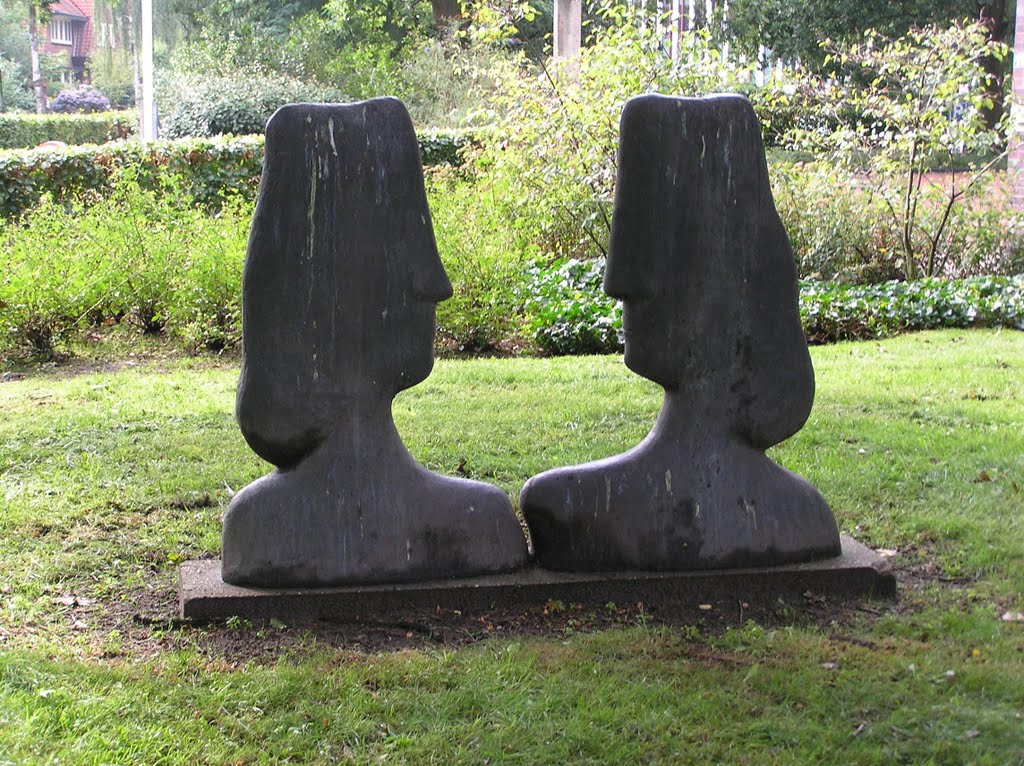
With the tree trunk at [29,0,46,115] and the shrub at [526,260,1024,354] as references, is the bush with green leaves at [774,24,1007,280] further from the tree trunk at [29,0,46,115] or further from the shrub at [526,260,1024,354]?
the tree trunk at [29,0,46,115]

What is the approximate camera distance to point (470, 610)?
427 centimetres

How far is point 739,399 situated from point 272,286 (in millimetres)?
1718

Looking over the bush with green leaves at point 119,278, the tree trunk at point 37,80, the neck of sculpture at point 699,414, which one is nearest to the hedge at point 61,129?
the tree trunk at point 37,80

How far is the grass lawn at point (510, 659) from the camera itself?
11.0 ft

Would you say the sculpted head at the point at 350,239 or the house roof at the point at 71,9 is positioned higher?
the house roof at the point at 71,9

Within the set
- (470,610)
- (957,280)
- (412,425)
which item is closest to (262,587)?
(470,610)

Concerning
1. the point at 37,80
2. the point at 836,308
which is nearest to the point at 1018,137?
the point at 836,308

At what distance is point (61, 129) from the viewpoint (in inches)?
A: 1248

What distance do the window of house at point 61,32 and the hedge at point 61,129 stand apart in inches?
1506

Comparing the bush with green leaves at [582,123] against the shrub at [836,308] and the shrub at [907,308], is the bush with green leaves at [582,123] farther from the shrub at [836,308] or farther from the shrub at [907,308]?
the shrub at [907,308]

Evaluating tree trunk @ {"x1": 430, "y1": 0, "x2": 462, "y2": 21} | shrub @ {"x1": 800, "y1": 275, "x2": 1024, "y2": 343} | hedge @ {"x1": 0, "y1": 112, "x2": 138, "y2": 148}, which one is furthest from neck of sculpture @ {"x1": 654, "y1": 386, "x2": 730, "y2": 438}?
hedge @ {"x1": 0, "y1": 112, "x2": 138, "y2": 148}

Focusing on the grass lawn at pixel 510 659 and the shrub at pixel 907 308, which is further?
the shrub at pixel 907 308

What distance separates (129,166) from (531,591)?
12.2 meters

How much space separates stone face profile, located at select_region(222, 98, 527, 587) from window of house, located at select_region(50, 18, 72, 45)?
2800 inches
